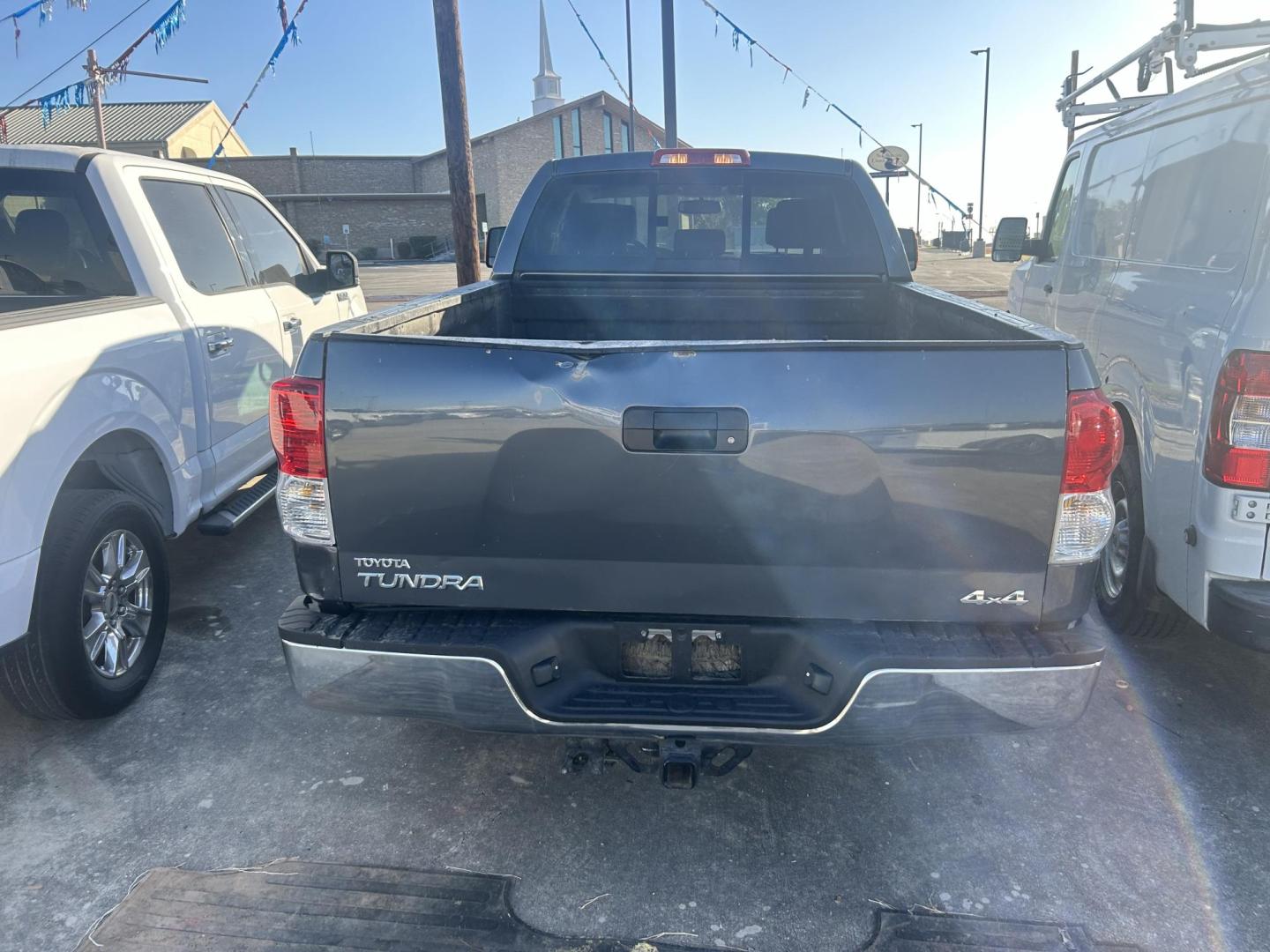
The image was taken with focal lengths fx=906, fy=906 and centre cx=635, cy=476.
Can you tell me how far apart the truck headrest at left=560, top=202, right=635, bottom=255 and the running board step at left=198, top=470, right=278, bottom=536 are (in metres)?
1.85

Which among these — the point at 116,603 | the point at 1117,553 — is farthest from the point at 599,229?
the point at 1117,553

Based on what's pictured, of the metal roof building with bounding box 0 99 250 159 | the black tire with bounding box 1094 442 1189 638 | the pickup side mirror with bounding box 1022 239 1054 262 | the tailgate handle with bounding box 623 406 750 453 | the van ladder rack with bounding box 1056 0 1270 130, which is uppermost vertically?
the metal roof building with bounding box 0 99 250 159

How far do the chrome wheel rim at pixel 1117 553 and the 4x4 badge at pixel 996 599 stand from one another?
196 centimetres

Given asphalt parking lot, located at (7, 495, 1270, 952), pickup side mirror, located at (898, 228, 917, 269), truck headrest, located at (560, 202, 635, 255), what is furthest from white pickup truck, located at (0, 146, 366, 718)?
pickup side mirror, located at (898, 228, 917, 269)

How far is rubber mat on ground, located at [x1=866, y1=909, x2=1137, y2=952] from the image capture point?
92.1 inches

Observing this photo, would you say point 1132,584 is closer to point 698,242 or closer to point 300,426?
point 698,242

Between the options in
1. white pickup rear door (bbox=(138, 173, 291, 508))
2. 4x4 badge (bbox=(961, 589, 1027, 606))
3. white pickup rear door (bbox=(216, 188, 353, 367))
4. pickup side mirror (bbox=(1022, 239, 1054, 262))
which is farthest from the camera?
pickup side mirror (bbox=(1022, 239, 1054, 262))

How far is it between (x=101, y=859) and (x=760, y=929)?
1946mm

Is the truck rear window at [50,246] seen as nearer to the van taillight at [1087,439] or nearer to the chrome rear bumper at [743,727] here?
the chrome rear bumper at [743,727]

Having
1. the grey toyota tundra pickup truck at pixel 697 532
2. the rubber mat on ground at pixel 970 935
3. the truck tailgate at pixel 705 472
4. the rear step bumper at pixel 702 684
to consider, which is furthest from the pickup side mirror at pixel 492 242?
the rubber mat on ground at pixel 970 935

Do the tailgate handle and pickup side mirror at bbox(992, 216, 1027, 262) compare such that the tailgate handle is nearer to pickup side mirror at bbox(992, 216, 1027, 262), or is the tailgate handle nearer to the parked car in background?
the parked car in background

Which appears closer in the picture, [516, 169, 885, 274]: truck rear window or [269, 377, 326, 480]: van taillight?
[269, 377, 326, 480]: van taillight

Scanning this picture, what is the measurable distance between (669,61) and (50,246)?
1078 cm

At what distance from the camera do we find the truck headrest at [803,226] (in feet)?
14.4
